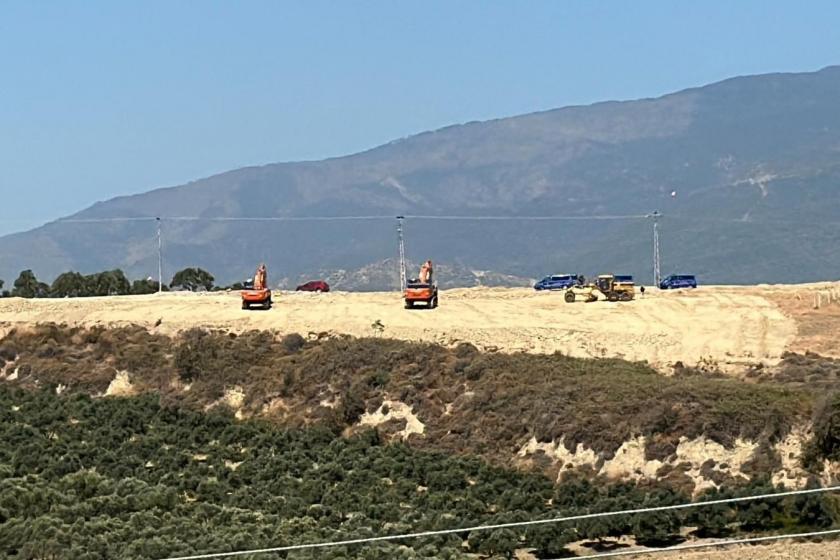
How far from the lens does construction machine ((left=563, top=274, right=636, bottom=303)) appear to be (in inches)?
2623

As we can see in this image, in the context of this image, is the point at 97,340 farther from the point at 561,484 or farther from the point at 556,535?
the point at 556,535

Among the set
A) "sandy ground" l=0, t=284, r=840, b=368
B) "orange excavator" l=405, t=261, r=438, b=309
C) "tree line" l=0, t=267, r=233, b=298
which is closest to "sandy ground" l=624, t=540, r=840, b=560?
"sandy ground" l=0, t=284, r=840, b=368

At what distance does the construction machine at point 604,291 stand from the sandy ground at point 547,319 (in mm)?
744

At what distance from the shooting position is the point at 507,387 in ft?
164

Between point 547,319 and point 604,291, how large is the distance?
23.5ft

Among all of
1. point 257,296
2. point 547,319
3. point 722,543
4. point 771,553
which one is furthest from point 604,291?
point 771,553

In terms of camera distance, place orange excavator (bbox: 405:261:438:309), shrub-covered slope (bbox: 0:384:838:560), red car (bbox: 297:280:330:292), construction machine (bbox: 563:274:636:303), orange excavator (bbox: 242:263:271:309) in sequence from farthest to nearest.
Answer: red car (bbox: 297:280:330:292), construction machine (bbox: 563:274:636:303), orange excavator (bbox: 242:263:271:309), orange excavator (bbox: 405:261:438:309), shrub-covered slope (bbox: 0:384:838:560)

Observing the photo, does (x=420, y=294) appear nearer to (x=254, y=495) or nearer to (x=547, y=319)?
(x=547, y=319)

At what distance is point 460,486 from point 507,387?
8.79m

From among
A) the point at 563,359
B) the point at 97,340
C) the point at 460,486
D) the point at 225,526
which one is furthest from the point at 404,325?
the point at 225,526

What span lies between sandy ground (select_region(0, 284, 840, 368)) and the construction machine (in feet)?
2.44

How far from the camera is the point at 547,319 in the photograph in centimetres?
6056

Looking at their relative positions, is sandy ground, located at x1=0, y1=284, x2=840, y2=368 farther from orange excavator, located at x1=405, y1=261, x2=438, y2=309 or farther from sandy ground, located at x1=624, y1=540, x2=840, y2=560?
sandy ground, located at x1=624, y1=540, x2=840, y2=560

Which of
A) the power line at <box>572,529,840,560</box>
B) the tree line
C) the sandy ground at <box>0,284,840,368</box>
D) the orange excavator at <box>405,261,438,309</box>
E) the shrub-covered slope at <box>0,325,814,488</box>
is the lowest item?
the power line at <box>572,529,840,560</box>
